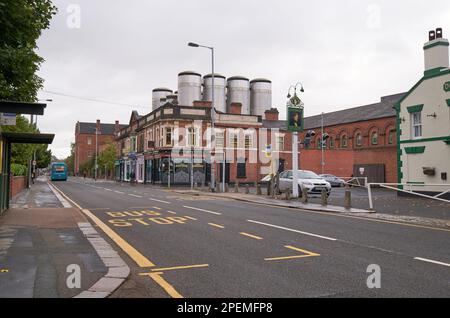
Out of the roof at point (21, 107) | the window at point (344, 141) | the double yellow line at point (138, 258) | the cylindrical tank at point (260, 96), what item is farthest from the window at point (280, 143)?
the roof at point (21, 107)

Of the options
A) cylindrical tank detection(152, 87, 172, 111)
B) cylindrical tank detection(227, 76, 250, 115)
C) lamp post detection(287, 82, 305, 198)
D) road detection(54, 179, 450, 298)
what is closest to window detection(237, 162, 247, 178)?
cylindrical tank detection(227, 76, 250, 115)

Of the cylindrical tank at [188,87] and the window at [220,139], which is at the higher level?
the cylindrical tank at [188,87]

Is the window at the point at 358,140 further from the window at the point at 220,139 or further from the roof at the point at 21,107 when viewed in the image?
the roof at the point at 21,107

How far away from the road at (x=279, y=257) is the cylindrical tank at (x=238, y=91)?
51314 millimetres

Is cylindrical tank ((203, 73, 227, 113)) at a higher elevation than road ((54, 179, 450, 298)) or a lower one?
higher

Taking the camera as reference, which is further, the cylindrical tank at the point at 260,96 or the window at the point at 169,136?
the cylindrical tank at the point at 260,96

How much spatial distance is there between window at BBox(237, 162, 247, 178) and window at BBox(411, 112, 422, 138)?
90.2ft

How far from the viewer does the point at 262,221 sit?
13.4 m

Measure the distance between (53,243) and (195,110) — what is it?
41.5m

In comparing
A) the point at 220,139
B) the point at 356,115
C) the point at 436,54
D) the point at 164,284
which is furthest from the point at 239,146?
the point at 164,284

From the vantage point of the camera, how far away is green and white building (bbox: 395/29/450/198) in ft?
76.1

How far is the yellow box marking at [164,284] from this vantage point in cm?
543

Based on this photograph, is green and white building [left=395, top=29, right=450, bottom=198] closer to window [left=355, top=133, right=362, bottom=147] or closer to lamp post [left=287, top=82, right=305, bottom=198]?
lamp post [left=287, top=82, right=305, bottom=198]
